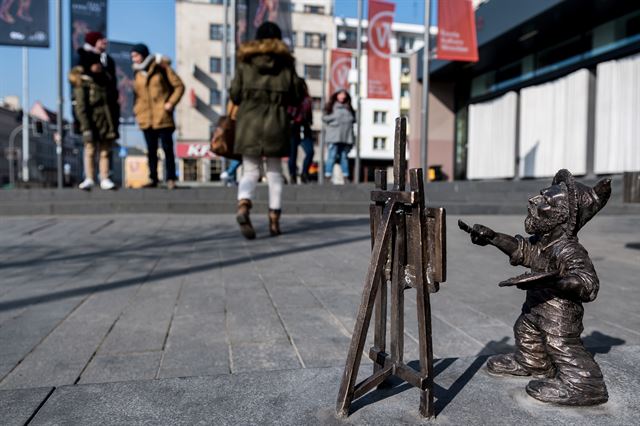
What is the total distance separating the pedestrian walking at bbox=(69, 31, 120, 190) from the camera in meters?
9.60

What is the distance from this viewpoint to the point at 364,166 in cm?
5084

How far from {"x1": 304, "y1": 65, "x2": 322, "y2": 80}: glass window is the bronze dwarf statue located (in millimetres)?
49516

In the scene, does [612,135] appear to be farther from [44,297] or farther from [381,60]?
[44,297]

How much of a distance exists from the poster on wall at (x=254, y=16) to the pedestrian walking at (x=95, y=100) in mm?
20968

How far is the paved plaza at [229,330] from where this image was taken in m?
1.94

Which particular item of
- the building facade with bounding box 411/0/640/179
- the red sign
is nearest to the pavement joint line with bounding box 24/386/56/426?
the building facade with bounding box 411/0/640/179

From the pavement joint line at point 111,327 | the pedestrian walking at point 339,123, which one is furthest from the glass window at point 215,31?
the pavement joint line at point 111,327

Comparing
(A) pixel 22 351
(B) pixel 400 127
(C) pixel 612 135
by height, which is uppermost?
(C) pixel 612 135

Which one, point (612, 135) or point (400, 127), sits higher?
point (612, 135)

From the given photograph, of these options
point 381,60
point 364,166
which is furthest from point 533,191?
point 364,166

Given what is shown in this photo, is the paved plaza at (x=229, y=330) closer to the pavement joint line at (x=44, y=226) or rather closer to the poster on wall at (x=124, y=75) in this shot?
the pavement joint line at (x=44, y=226)

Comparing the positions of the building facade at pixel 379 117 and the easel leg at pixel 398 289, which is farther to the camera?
the building facade at pixel 379 117

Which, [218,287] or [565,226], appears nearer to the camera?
[565,226]

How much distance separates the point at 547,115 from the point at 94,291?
50.5 ft
